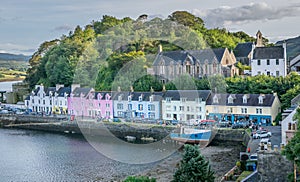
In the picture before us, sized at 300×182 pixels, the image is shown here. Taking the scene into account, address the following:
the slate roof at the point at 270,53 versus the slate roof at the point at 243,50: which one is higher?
the slate roof at the point at 243,50

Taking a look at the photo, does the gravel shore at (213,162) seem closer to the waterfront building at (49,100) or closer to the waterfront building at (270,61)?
the waterfront building at (270,61)

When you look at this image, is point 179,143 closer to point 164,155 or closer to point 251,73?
point 164,155

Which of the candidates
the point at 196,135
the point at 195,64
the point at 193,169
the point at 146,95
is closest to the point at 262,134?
the point at 196,135

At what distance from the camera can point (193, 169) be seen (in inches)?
705

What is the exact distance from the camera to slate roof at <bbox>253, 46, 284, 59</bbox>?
4376cm

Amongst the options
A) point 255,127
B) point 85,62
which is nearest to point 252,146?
point 255,127

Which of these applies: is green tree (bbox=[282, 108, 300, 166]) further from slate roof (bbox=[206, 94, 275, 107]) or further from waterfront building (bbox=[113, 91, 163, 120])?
waterfront building (bbox=[113, 91, 163, 120])

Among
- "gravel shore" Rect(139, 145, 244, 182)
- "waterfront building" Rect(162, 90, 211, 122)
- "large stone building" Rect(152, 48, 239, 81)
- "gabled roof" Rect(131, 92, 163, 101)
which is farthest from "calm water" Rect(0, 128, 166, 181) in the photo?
"large stone building" Rect(152, 48, 239, 81)

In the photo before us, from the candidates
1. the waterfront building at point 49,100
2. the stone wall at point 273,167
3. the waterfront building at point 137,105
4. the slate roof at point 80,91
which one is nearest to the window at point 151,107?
the waterfront building at point 137,105

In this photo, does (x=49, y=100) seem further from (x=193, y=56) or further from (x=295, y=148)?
(x=295, y=148)

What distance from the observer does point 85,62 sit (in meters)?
61.8

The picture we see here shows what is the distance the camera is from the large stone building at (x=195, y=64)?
48.1m

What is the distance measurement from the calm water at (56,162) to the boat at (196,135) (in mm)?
5391

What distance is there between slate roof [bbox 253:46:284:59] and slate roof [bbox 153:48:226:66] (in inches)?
177
